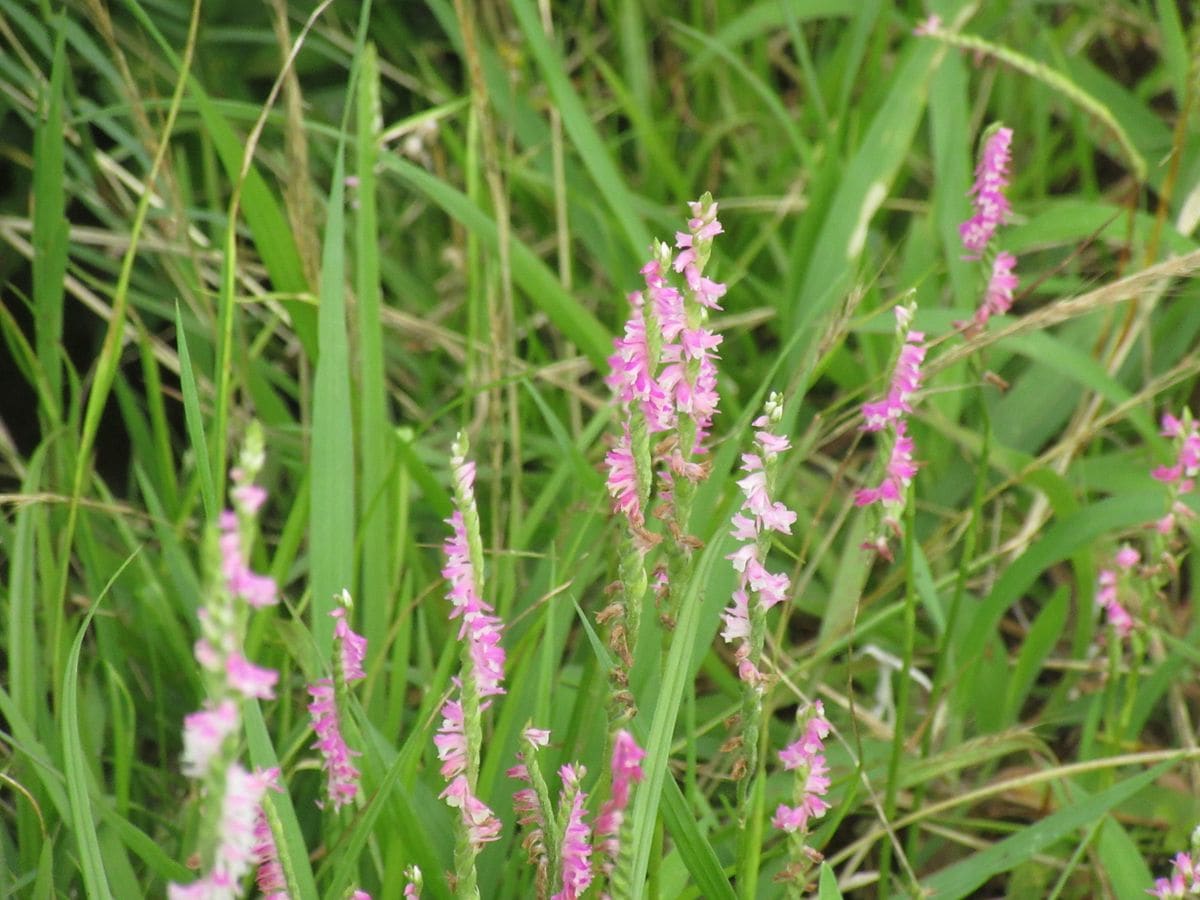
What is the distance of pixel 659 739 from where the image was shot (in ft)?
3.09

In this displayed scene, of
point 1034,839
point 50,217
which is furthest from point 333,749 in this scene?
point 50,217

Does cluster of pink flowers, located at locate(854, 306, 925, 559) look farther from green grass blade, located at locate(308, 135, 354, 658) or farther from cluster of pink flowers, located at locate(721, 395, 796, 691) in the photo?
green grass blade, located at locate(308, 135, 354, 658)

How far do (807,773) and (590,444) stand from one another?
41.1 inches

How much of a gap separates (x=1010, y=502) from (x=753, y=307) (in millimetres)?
593

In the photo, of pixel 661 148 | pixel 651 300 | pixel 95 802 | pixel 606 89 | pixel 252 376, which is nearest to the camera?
pixel 651 300

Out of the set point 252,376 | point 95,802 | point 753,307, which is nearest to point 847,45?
point 753,307

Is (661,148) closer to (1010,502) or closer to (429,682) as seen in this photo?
(1010,502)

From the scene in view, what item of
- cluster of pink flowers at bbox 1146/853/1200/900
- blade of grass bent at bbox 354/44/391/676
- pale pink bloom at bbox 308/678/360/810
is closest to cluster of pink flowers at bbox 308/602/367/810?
pale pink bloom at bbox 308/678/360/810

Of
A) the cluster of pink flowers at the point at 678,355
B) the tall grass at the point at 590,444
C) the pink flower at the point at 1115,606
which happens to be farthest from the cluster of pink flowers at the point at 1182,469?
the cluster of pink flowers at the point at 678,355

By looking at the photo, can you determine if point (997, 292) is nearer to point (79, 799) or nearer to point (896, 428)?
point (896, 428)

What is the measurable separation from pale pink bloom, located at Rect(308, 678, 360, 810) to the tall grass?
20 millimetres

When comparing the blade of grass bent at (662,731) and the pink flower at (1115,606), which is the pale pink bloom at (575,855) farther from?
the pink flower at (1115,606)

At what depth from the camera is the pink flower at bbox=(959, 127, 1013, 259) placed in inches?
51.5

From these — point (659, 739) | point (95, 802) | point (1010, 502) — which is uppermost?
point (659, 739)
